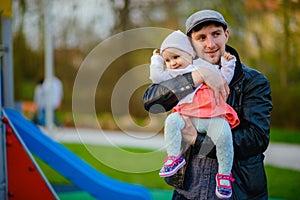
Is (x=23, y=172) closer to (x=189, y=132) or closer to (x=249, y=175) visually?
(x=189, y=132)

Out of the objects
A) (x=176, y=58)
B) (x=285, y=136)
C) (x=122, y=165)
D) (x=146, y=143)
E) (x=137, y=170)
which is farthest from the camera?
(x=285, y=136)

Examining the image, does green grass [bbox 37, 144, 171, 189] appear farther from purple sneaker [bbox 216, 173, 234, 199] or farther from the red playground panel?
purple sneaker [bbox 216, 173, 234, 199]

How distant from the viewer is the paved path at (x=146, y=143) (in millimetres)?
7891

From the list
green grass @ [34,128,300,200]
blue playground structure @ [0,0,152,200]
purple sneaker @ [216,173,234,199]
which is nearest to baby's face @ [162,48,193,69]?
purple sneaker @ [216,173,234,199]

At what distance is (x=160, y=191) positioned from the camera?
5.79 metres

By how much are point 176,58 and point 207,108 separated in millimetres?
278

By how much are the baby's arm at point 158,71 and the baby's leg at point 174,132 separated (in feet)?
0.60

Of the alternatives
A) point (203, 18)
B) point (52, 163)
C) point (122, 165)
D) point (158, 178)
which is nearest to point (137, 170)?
point (122, 165)

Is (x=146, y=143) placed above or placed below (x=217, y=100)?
below

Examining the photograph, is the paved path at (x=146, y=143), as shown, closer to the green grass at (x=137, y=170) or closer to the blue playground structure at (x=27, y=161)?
the green grass at (x=137, y=170)

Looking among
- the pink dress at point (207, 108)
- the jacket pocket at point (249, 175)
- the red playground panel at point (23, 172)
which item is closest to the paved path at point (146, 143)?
the red playground panel at point (23, 172)

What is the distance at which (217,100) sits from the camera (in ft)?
6.80

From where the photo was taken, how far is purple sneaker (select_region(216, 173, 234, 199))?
6.84 ft

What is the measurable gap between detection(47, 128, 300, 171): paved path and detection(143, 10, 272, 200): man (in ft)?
13.2
